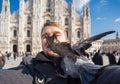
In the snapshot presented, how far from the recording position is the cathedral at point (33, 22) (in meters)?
40.7

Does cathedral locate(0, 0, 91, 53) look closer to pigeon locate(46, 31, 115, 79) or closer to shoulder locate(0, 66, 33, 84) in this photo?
shoulder locate(0, 66, 33, 84)

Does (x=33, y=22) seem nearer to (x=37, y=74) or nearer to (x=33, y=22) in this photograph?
(x=33, y=22)

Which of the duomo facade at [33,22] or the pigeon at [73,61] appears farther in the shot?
the duomo facade at [33,22]

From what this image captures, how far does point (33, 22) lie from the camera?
41.8 meters

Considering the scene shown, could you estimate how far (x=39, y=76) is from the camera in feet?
4.66

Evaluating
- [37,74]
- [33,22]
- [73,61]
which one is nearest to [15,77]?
[37,74]

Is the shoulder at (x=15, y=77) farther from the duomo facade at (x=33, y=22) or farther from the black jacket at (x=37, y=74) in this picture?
the duomo facade at (x=33, y=22)

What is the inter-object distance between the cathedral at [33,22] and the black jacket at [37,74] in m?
39.1

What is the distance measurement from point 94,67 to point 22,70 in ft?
1.74

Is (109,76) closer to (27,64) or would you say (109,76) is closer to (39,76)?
(39,76)

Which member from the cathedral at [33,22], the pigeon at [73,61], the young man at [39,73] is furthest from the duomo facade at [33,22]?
the pigeon at [73,61]

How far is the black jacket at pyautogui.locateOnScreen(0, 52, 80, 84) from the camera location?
4.58 feet

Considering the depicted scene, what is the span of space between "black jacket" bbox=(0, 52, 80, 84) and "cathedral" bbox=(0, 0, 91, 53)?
1539 inches

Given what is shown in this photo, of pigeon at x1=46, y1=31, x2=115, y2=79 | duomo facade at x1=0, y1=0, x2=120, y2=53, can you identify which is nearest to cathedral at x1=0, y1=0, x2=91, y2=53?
duomo facade at x1=0, y1=0, x2=120, y2=53
